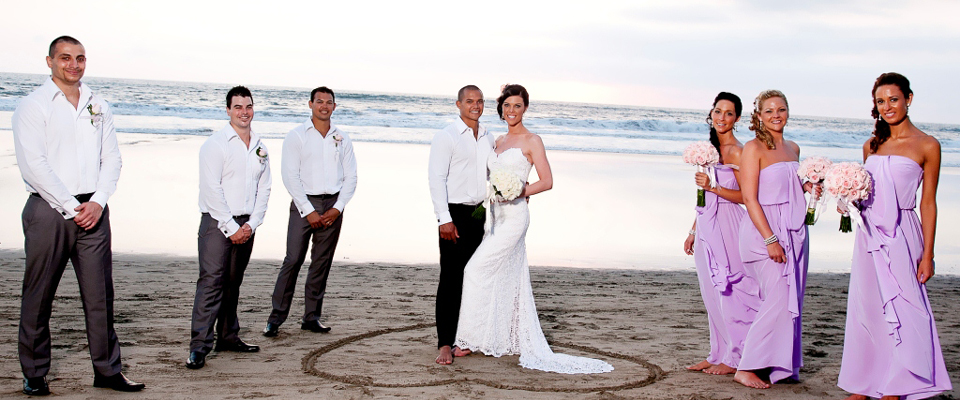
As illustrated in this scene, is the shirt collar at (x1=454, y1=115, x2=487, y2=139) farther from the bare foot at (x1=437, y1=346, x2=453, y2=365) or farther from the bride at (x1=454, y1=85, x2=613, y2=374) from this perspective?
the bare foot at (x1=437, y1=346, x2=453, y2=365)

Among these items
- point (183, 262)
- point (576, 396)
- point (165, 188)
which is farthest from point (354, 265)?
point (165, 188)

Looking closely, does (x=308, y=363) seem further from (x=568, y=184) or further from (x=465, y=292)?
(x=568, y=184)

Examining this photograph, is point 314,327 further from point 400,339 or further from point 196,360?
point 196,360

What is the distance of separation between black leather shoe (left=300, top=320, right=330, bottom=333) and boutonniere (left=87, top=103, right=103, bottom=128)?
2.63 metres

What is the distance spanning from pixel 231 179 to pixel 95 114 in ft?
3.91

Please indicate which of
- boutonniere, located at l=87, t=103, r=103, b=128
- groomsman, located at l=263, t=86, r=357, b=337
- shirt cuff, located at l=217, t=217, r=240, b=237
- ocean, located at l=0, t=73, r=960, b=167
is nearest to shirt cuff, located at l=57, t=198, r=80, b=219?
boutonniere, located at l=87, t=103, r=103, b=128

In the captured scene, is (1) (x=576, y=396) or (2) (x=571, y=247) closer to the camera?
(1) (x=576, y=396)

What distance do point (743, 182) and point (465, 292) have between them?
215cm

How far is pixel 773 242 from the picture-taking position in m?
5.50

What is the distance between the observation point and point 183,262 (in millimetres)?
9672

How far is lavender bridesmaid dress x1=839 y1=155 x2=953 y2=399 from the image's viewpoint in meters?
4.97

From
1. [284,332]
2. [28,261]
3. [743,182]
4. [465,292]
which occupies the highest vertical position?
[743,182]

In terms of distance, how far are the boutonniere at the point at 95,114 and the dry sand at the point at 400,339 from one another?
5.50 ft

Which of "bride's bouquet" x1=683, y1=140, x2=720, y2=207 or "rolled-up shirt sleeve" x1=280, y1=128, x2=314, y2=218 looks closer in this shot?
"bride's bouquet" x1=683, y1=140, x2=720, y2=207
